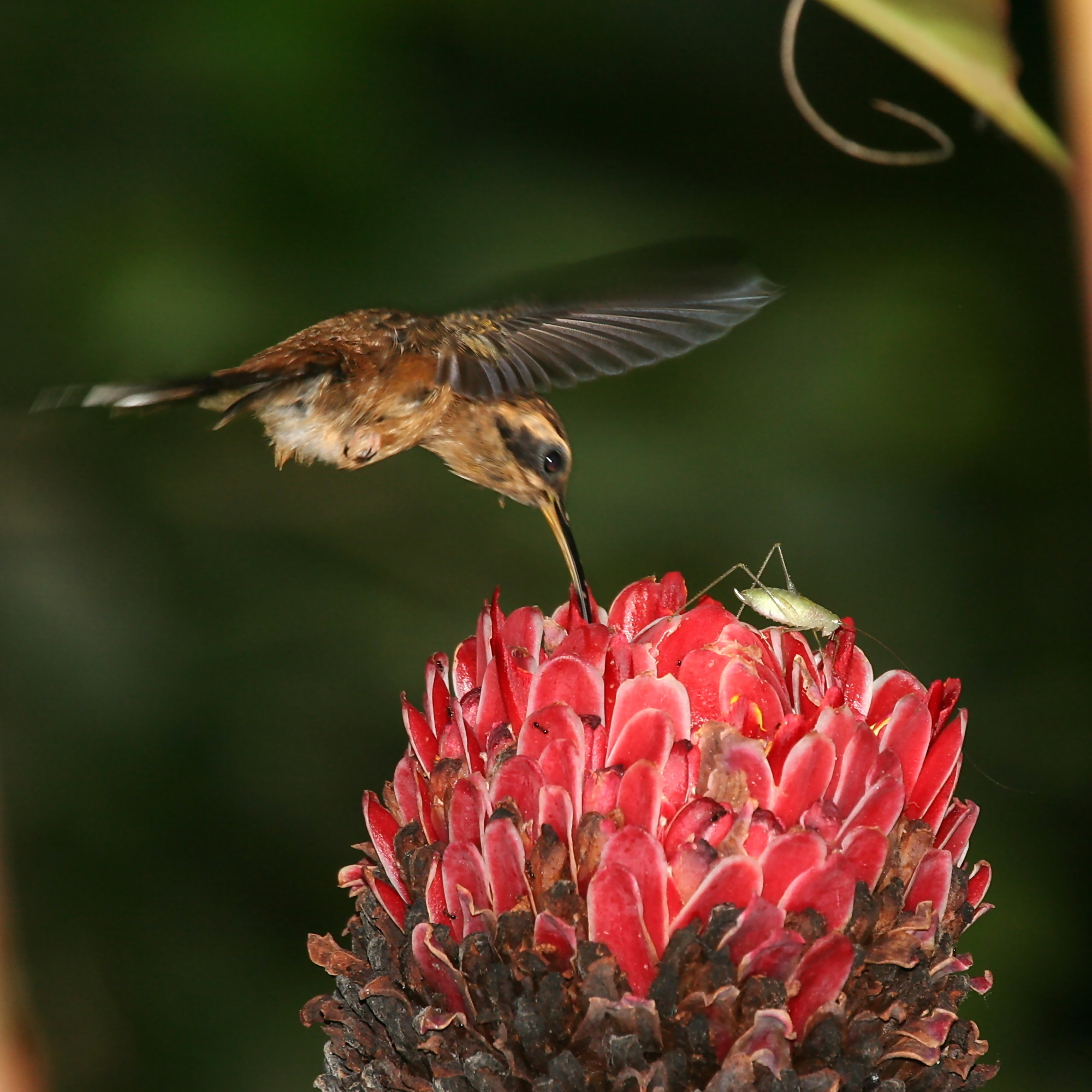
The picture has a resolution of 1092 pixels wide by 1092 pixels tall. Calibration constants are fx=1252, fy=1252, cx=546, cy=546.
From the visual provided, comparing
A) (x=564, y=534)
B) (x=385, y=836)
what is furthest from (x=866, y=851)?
(x=564, y=534)

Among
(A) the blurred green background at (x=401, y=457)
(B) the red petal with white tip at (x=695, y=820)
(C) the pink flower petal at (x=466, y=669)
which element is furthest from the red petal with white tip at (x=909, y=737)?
(A) the blurred green background at (x=401, y=457)

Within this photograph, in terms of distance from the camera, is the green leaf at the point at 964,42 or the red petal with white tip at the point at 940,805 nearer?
the red petal with white tip at the point at 940,805

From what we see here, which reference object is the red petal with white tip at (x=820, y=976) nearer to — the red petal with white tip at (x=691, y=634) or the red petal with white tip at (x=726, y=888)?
the red petal with white tip at (x=726, y=888)

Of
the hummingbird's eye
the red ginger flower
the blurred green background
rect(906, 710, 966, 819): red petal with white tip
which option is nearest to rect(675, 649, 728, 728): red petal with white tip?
the red ginger flower

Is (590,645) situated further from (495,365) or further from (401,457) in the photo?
(401,457)

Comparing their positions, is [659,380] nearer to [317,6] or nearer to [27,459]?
[317,6]

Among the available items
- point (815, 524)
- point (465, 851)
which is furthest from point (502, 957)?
point (815, 524)

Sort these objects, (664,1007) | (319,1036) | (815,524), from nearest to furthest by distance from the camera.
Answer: (664,1007) < (319,1036) < (815,524)
